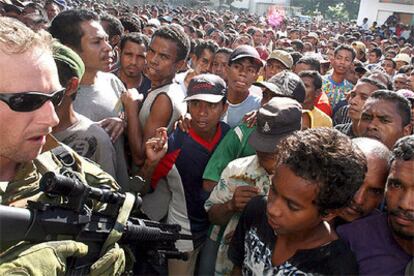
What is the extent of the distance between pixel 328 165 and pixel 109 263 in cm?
92

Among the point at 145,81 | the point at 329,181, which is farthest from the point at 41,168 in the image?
the point at 145,81

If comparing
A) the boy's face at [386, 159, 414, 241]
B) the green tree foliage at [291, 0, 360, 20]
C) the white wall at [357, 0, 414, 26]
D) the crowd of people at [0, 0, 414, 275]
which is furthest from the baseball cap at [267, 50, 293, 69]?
the green tree foliage at [291, 0, 360, 20]

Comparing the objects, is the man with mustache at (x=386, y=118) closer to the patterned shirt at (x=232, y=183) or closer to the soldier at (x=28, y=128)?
the patterned shirt at (x=232, y=183)

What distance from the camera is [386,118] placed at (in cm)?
274

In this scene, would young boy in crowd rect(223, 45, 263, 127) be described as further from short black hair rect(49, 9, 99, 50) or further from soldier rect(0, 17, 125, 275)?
soldier rect(0, 17, 125, 275)

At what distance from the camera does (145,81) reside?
173 inches

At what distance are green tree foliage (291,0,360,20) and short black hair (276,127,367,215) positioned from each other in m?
45.4

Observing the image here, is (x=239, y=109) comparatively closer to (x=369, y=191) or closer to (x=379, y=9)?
(x=369, y=191)

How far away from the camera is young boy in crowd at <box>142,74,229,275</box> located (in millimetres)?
2650

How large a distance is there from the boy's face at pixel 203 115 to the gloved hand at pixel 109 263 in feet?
4.09

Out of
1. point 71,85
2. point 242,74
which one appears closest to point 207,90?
point 71,85

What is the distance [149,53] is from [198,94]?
34.2 inches

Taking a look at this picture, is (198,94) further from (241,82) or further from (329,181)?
(329,181)

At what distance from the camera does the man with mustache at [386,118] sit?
2.70m
